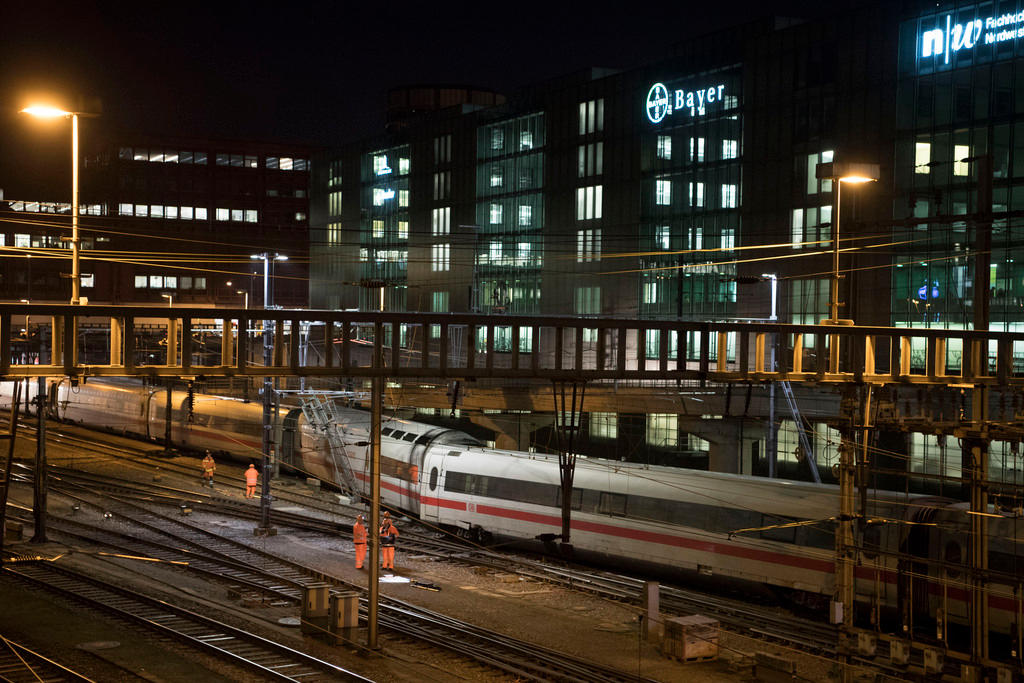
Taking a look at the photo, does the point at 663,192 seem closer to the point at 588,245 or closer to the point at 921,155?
the point at 588,245

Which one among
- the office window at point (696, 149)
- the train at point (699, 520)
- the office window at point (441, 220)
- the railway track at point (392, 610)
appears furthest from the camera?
the office window at point (441, 220)

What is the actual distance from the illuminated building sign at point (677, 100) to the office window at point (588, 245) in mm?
7022

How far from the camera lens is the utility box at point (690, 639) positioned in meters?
18.0

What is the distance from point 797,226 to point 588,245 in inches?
540

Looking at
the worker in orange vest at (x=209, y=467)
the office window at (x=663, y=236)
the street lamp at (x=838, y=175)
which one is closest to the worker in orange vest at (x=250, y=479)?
the worker in orange vest at (x=209, y=467)

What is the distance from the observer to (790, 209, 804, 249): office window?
46.4m

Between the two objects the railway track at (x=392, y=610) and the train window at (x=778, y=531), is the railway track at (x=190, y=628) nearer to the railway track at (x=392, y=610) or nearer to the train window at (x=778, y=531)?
the railway track at (x=392, y=610)

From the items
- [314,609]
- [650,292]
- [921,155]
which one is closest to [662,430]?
[650,292]

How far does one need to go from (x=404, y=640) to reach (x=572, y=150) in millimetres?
43935

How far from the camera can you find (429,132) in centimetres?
7000

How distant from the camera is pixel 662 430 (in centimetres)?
5125

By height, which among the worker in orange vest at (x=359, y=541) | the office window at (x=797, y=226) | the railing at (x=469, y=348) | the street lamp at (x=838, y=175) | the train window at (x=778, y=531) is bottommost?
the worker in orange vest at (x=359, y=541)

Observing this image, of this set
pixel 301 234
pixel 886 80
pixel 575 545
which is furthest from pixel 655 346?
pixel 301 234

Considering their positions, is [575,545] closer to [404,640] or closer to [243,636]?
[404,640]
